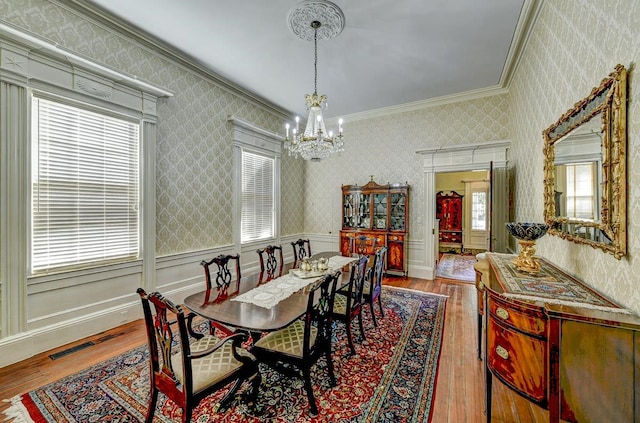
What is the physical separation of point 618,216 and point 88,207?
429 cm

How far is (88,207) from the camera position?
2.86 meters

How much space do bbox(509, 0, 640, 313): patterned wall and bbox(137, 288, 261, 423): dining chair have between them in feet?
6.92

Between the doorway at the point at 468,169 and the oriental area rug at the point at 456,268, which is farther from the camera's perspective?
the oriental area rug at the point at 456,268

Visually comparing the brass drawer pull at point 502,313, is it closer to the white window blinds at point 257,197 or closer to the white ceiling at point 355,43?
the white ceiling at point 355,43

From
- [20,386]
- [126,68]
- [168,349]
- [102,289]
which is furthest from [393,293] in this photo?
[126,68]

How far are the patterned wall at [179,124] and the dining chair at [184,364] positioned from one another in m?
2.23

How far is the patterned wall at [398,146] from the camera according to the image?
185 inches

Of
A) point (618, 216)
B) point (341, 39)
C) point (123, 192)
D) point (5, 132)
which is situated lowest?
point (618, 216)

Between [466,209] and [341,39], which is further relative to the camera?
[466,209]

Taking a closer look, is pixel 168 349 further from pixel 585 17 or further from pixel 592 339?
pixel 585 17

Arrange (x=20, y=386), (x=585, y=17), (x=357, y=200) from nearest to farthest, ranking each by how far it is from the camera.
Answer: (x=585, y=17)
(x=20, y=386)
(x=357, y=200)

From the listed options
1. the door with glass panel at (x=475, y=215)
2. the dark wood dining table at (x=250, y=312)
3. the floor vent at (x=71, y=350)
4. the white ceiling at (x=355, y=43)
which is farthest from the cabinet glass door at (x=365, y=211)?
the door with glass panel at (x=475, y=215)

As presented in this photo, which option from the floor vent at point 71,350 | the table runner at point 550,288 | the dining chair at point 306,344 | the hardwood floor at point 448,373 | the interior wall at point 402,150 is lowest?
the hardwood floor at point 448,373

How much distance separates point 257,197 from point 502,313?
4.26 metres
